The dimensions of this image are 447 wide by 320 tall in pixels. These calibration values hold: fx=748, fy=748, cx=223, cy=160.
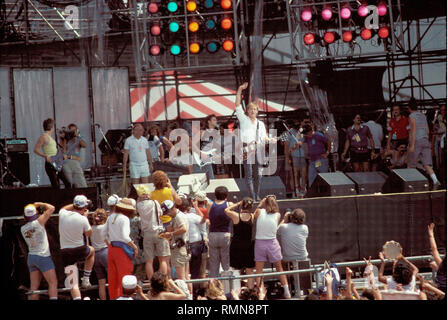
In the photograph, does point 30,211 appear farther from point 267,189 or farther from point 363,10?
point 363,10

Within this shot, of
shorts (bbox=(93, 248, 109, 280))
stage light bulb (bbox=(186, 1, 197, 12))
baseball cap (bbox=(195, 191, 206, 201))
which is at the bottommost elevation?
shorts (bbox=(93, 248, 109, 280))

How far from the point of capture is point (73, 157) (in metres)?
12.5

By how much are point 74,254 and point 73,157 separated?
308 centimetres

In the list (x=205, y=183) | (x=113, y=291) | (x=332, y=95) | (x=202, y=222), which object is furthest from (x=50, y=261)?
(x=332, y=95)

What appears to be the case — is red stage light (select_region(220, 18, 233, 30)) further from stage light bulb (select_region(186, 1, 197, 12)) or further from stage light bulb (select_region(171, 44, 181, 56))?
stage light bulb (select_region(171, 44, 181, 56))

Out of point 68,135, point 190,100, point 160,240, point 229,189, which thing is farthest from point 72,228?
point 190,100

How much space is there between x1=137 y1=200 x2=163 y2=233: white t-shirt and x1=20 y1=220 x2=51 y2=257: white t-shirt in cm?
130

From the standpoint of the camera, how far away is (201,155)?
41.9 feet

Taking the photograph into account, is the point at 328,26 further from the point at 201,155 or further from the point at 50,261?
the point at 50,261

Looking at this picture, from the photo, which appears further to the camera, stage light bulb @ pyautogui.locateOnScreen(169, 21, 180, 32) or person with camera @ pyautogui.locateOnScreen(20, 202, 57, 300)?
stage light bulb @ pyautogui.locateOnScreen(169, 21, 180, 32)

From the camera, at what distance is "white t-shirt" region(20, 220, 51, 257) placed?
31.9 feet

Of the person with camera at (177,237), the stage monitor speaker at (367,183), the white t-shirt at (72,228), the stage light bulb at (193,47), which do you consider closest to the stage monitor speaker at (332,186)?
the stage monitor speaker at (367,183)

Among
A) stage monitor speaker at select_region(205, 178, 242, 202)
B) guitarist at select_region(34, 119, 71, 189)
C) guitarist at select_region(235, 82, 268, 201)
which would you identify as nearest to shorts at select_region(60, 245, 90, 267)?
stage monitor speaker at select_region(205, 178, 242, 202)

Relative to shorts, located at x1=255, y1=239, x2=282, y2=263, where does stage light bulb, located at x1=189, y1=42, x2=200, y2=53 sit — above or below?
above
